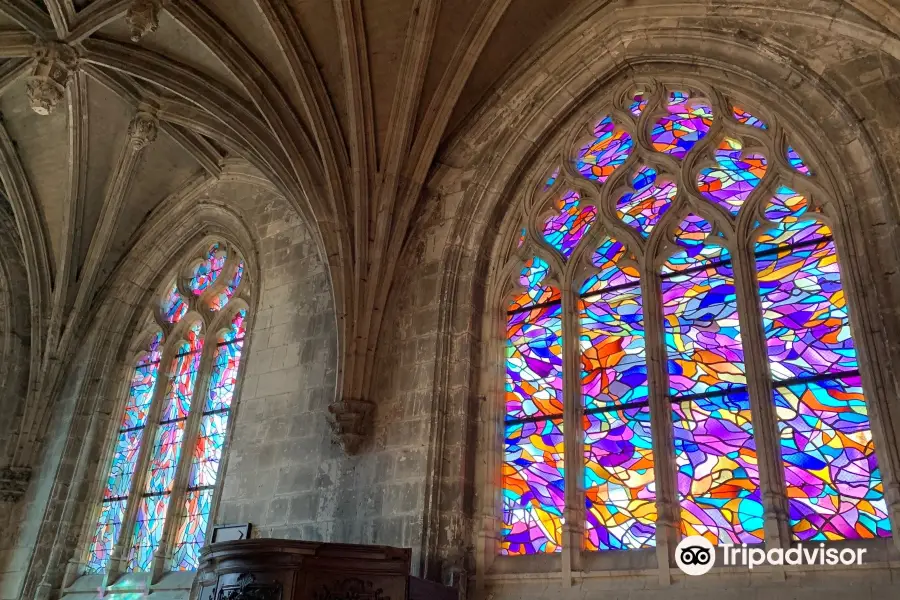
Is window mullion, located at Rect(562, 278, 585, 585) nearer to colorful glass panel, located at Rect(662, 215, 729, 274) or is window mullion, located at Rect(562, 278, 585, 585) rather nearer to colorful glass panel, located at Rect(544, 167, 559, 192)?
colorful glass panel, located at Rect(662, 215, 729, 274)

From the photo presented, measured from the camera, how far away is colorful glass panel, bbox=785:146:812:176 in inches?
239

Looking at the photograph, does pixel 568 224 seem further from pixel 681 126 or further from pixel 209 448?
pixel 209 448

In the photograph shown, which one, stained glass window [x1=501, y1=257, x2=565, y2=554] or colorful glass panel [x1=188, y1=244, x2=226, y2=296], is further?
colorful glass panel [x1=188, y1=244, x2=226, y2=296]

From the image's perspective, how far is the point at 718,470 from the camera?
5375 millimetres

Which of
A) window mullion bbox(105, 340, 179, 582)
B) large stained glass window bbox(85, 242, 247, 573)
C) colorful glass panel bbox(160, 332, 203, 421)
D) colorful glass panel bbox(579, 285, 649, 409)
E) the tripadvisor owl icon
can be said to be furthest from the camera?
colorful glass panel bbox(160, 332, 203, 421)

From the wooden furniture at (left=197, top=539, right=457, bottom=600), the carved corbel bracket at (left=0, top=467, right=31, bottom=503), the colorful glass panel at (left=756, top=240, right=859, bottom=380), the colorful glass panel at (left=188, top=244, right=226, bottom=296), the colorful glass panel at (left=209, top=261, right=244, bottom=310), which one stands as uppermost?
the colorful glass panel at (left=188, top=244, right=226, bottom=296)

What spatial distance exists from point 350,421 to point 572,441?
1.99 metres

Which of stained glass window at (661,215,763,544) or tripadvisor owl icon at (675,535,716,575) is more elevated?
stained glass window at (661,215,763,544)

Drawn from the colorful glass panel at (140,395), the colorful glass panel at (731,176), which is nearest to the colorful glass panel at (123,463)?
the colorful glass panel at (140,395)

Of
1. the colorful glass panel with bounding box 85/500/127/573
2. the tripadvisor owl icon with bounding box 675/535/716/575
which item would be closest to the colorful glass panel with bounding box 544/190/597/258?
the tripadvisor owl icon with bounding box 675/535/716/575

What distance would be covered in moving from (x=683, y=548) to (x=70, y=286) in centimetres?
850

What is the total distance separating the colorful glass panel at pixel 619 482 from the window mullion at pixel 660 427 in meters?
0.12

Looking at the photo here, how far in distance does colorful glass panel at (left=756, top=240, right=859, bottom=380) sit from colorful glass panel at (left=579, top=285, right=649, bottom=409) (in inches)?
38.2

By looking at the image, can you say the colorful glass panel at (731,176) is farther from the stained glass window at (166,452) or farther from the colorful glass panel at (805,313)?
the stained glass window at (166,452)
